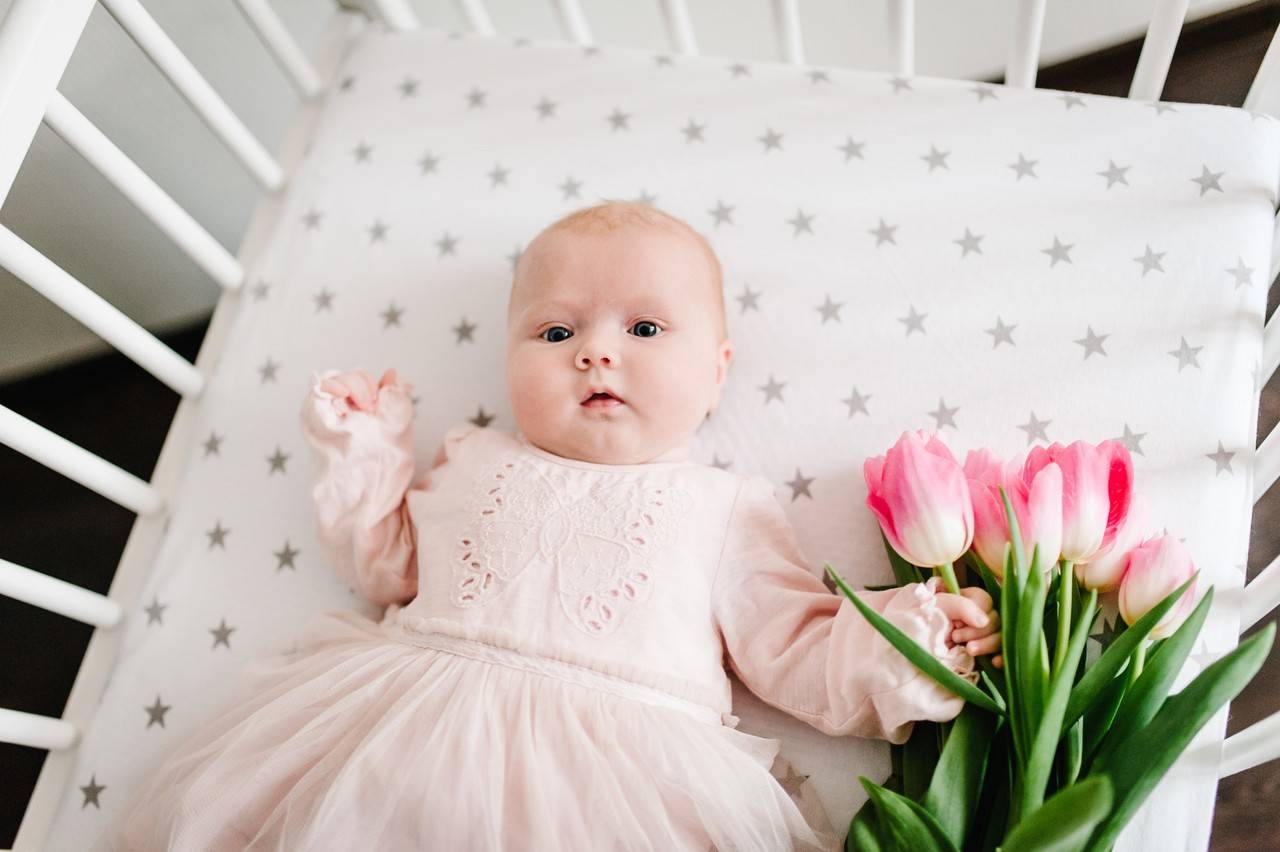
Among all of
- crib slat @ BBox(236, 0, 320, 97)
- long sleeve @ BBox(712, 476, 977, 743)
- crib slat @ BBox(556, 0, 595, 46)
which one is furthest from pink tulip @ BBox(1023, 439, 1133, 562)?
crib slat @ BBox(236, 0, 320, 97)

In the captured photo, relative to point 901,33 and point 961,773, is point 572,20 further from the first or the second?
point 961,773

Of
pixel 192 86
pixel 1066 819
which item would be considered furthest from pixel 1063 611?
pixel 192 86

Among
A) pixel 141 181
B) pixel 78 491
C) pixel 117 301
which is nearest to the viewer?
pixel 141 181

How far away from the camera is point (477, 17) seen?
1.27 metres

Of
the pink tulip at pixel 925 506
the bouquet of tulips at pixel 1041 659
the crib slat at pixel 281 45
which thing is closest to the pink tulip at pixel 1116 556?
the bouquet of tulips at pixel 1041 659

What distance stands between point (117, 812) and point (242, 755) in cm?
20

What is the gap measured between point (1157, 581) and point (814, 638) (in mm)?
268

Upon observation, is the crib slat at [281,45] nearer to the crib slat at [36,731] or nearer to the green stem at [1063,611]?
the crib slat at [36,731]

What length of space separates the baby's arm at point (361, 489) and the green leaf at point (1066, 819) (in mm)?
616

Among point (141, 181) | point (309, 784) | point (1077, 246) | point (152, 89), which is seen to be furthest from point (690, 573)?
point (152, 89)

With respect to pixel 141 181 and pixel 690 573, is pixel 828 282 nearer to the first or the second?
pixel 690 573

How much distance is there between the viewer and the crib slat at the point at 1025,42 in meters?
1.02

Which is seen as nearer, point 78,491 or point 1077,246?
point 1077,246

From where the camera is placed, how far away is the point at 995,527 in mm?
775
